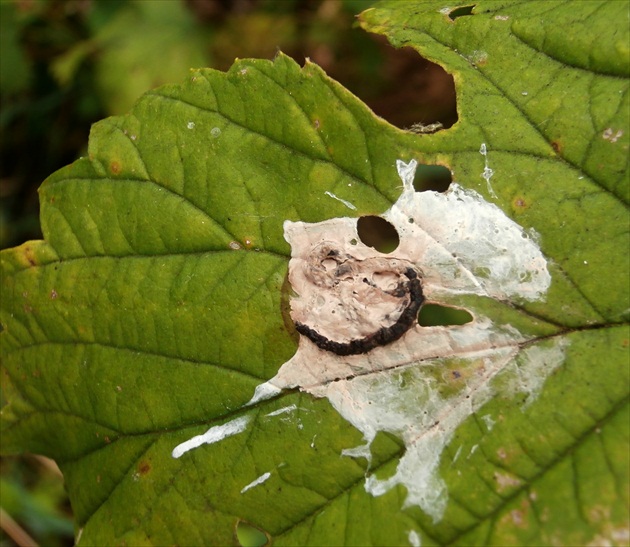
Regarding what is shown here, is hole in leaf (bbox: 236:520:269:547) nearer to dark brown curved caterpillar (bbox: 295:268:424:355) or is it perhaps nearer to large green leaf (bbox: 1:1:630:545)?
large green leaf (bbox: 1:1:630:545)

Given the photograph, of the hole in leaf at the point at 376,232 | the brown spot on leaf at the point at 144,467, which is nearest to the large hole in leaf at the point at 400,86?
the hole in leaf at the point at 376,232

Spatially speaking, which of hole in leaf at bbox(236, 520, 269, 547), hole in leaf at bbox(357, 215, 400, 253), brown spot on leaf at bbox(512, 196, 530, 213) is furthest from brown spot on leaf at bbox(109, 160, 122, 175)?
hole in leaf at bbox(357, 215, 400, 253)

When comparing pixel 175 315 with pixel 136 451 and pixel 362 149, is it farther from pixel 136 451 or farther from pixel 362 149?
pixel 362 149

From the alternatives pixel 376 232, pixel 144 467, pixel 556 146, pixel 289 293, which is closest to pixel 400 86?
pixel 376 232

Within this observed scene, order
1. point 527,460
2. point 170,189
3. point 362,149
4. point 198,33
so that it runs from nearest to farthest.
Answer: point 527,460, point 362,149, point 170,189, point 198,33

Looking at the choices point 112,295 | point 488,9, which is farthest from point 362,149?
point 112,295

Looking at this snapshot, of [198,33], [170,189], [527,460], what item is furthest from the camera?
[198,33]

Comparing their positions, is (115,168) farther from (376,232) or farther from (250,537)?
(376,232)
